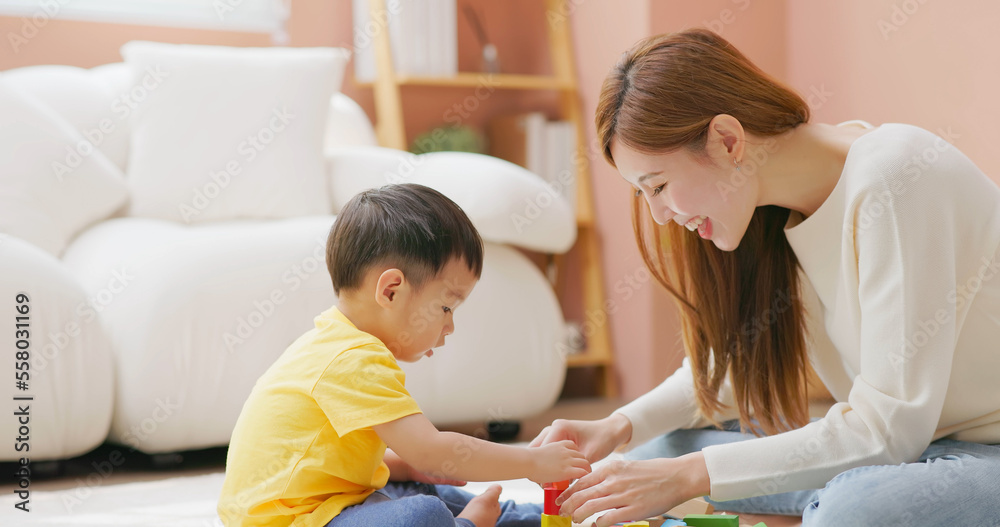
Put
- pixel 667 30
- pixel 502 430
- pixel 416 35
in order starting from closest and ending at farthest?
pixel 502 430
pixel 667 30
pixel 416 35

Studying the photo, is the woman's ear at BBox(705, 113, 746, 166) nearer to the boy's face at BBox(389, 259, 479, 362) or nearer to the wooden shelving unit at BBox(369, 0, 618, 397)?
the boy's face at BBox(389, 259, 479, 362)

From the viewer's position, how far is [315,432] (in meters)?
0.99

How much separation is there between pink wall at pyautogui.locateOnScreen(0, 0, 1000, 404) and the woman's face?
1035mm

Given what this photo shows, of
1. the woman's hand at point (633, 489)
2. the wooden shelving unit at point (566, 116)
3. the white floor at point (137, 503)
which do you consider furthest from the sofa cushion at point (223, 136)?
the woman's hand at point (633, 489)

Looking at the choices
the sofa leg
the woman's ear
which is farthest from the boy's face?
the sofa leg

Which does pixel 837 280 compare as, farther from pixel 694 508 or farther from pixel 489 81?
pixel 489 81

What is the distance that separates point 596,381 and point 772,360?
159cm

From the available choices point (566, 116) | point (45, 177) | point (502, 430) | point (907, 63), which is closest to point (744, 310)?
point (502, 430)

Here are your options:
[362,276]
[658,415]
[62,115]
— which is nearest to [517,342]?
[658,415]

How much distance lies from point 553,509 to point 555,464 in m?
0.06

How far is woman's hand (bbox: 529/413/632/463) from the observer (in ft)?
3.85

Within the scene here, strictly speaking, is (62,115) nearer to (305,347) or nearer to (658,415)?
(305,347)

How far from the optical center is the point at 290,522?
994 mm

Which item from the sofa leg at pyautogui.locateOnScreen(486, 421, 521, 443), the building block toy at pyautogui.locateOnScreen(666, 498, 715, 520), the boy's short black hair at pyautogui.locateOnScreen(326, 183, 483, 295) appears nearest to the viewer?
the boy's short black hair at pyautogui.locateOnScreen(326, 183, 483, 295)
